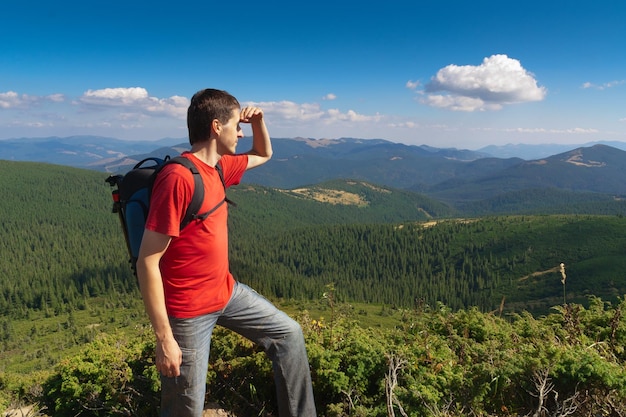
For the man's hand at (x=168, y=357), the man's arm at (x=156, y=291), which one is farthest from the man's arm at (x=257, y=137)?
the man's hand at (x=168, y=357)

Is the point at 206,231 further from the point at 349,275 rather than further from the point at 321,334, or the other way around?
the point at 349,275

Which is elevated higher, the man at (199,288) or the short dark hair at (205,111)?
the short dark hair at (205,111)

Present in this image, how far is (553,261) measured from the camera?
6732 inches

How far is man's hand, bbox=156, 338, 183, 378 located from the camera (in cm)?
387

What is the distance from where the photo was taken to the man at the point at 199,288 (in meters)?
3.62

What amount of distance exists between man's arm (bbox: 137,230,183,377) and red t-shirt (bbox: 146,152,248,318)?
0.13 meters

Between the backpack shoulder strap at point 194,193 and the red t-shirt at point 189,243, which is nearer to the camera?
the red t-shirt at point 189,243

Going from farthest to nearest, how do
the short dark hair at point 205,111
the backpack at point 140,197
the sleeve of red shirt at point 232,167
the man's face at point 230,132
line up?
the sleeve of red shirt at point 232,167 → the man's face at point 230,132 → the short dark hair at point 205,111 → the backpack at point 140,197

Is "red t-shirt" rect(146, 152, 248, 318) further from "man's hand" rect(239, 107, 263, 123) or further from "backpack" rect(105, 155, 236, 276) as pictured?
"man's hand" rect(239, 107, 263, 123)

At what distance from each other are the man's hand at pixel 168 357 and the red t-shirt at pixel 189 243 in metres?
0.32

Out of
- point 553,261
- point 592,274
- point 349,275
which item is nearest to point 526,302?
point 592,274

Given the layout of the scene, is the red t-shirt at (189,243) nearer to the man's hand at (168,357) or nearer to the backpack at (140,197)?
the backpack at (140,197)

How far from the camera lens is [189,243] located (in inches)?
156

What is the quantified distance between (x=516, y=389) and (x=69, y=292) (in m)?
185
